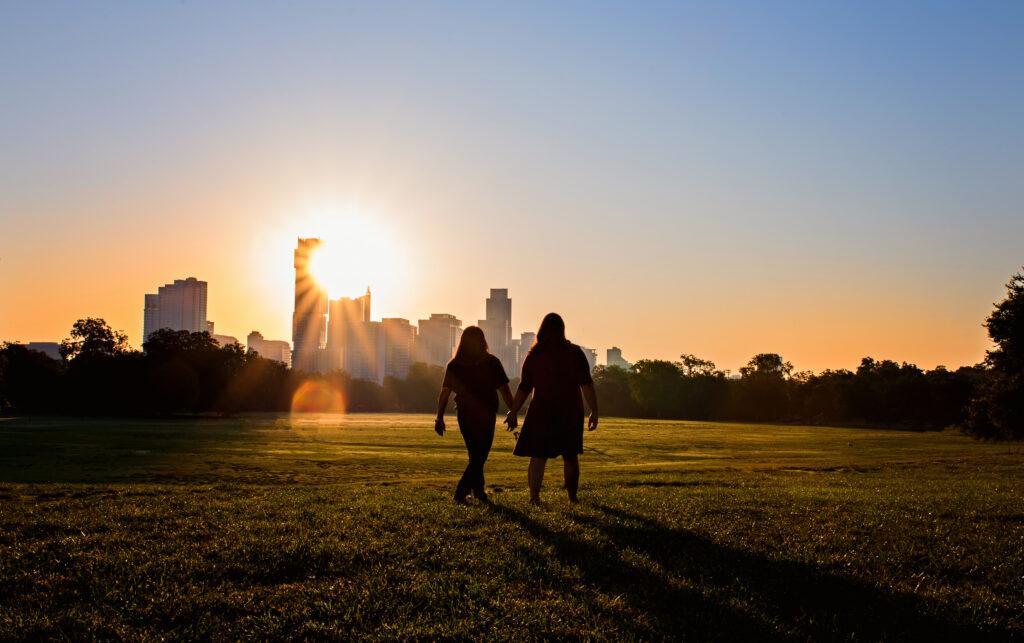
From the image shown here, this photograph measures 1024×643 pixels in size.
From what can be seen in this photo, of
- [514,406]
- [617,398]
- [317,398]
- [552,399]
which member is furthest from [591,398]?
[617,398]

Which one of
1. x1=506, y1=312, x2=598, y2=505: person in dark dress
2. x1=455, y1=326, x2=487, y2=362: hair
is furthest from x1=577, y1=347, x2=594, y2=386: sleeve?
x1=455, y1=326, x2=487, y2=362: hair

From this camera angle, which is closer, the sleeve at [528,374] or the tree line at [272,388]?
the sleeve at [528,374]

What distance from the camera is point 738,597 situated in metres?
7.42

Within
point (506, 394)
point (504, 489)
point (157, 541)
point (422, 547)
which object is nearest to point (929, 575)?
point (422, 547)

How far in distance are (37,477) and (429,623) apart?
1820 centimetres

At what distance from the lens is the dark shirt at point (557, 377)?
503 inches

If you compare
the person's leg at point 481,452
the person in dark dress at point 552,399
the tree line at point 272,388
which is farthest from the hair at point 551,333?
the tree line at point 272,388

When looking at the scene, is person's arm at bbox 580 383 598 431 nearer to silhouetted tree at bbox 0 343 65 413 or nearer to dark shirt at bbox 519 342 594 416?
dark shirt at bbox 519 342 594 416

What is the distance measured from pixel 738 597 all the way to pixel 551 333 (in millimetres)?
6180

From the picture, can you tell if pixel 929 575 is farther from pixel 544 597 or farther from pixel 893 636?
pixel 544 597

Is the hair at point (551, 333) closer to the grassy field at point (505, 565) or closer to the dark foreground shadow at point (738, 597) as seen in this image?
the grassy field at point (505, 565)

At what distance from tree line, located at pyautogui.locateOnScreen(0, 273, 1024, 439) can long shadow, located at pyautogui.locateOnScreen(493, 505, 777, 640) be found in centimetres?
5807

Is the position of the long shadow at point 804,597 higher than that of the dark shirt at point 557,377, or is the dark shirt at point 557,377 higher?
the dark shirt at point 557,377

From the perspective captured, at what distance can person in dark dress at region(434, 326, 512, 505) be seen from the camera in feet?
43.5
